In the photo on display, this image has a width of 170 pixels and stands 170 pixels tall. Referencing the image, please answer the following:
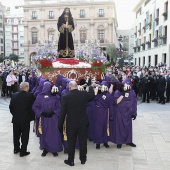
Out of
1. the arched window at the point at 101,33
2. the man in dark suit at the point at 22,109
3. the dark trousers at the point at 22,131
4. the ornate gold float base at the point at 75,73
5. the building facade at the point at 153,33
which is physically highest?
the arched window at the point at 101,33

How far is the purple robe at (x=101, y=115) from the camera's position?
21.5 ft

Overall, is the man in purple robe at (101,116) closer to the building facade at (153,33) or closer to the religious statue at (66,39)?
the religious statue at (66,39)

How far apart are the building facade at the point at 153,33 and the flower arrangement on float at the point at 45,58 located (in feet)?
61.4

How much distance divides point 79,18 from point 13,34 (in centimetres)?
3514

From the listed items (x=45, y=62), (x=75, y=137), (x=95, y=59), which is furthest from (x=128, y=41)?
(x=75, y=137)

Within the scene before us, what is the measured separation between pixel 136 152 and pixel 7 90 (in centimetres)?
1225

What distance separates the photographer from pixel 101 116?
6.56 meters

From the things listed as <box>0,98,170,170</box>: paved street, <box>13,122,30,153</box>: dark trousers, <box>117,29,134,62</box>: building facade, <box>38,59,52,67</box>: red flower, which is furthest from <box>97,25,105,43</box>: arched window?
<box>13,122,30,153</box>: dark trousers

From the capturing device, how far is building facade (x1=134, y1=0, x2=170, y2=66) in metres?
27.5

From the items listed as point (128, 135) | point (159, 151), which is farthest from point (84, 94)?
point (159, 151)

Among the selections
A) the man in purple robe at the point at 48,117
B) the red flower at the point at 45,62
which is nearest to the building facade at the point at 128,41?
the red flower at the point at 45,62

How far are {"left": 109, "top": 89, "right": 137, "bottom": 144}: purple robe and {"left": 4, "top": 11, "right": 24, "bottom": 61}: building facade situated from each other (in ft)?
263

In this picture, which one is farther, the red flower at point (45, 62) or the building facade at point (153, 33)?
the building facade at point (153, 33)

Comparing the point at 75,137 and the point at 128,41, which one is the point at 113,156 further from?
the point at 128,41
